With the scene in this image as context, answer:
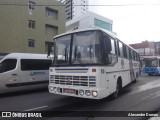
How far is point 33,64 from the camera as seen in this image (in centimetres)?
1254

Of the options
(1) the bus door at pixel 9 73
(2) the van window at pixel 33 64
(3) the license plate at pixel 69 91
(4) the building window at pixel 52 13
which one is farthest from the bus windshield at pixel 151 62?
(3) the license plate at pixel 69 91

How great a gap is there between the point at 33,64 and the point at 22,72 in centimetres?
100

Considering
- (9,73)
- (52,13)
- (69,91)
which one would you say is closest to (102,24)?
(52,13)

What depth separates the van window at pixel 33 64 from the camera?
1197 cm

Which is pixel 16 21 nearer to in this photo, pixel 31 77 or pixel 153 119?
pixel 31 77

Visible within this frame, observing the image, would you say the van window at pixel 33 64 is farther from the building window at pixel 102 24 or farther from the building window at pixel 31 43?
the building window at pixel 102 24

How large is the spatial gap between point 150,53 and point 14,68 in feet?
240

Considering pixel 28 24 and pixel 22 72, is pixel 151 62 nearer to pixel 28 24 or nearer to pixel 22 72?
pixel 28 24

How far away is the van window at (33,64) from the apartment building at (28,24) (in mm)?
15065

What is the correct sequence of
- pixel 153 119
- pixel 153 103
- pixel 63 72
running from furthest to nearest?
pixel 153 103 < pixel 63 72 < pixel 153 119

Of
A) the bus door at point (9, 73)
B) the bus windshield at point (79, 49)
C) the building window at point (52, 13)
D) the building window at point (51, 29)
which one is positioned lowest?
the bus door at point (9, 73)

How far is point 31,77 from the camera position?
12.2m

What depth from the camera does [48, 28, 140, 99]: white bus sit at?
715cm

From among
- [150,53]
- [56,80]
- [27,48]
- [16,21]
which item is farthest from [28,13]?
[150,53]
